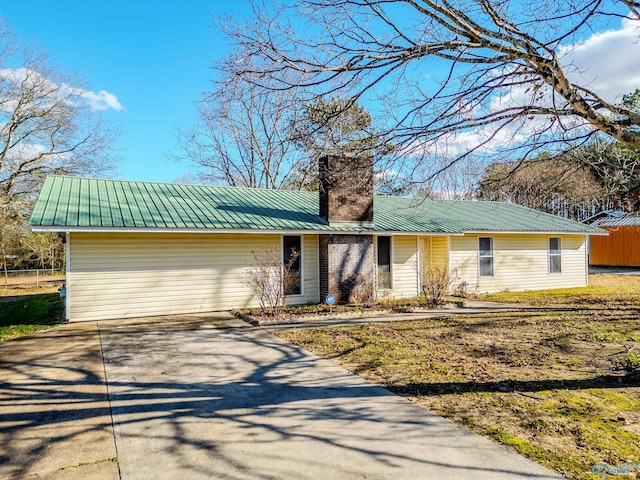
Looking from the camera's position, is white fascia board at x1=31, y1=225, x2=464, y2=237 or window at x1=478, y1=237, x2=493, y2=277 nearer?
white fascia board at x1=31, y1=225, x2=464, y2=237

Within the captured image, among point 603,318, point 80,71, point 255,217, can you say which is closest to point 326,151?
point 255,217

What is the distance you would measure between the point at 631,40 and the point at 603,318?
25.8 ft

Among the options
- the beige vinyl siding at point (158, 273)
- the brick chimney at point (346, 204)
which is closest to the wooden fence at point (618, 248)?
the brick chimney at point (346, 204)

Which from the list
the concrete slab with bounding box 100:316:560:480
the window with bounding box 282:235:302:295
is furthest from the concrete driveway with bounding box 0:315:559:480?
the window with bounding box 282:235:302:295

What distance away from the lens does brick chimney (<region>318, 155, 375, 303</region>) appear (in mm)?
12445

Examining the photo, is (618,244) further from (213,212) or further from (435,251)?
(213,212)

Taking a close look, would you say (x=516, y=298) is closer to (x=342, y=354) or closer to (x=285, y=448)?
(x=342, y=354)

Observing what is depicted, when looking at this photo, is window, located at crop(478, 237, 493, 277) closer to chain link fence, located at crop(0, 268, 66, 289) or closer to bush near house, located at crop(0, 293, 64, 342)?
bush near house, located at crop(0, 293, 64, 342)

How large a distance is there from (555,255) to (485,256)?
3.91 metres

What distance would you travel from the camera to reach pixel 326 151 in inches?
211

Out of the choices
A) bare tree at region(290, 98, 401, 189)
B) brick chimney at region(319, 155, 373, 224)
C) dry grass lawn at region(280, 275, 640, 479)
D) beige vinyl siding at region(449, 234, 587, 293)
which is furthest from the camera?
beige vinyl siding at region(449, 234, 587, 293)

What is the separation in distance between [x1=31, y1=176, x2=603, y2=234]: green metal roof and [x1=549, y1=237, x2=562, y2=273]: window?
2.16 ft

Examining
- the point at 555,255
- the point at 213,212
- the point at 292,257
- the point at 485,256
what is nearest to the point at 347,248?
the point at 292,257

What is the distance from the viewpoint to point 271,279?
1177 cm
